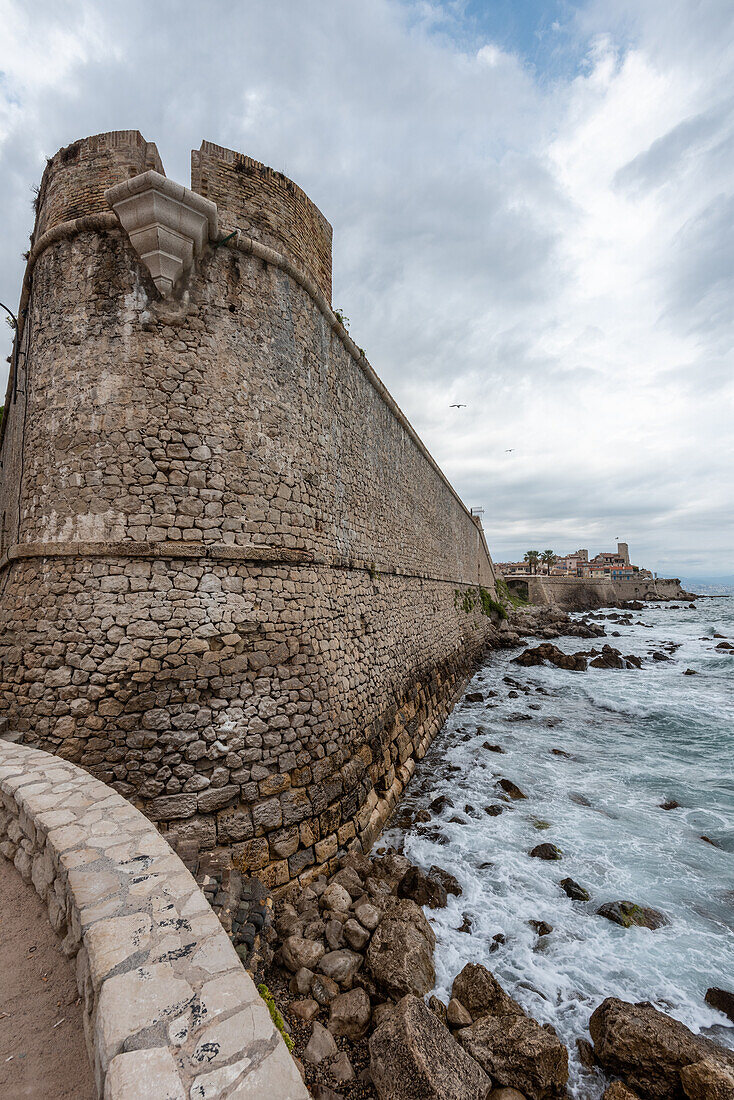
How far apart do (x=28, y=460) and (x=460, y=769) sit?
401 inches

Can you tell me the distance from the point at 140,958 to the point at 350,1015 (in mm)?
2934

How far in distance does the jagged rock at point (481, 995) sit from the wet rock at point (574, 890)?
7.35 feet

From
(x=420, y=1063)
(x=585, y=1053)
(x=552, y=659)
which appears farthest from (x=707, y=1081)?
(x=552, y=659)

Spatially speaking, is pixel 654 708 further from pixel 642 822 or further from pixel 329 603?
pixel 329 603

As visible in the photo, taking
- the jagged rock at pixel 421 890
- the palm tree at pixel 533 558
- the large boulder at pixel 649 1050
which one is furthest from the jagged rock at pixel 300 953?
the palm tree at pixel 533 558

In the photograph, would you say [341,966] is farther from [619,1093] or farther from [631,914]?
[631,914]

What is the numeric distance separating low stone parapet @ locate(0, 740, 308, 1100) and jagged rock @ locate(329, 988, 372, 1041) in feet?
8.24

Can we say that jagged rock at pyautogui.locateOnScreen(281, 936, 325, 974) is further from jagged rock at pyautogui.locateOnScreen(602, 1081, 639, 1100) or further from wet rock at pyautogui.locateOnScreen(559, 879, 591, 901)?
wet rock at pyautogui.locateOnScreen(559, 879, 591, 901)

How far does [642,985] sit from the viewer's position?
4953 mm

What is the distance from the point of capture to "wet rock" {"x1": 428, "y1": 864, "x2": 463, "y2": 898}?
246 inches

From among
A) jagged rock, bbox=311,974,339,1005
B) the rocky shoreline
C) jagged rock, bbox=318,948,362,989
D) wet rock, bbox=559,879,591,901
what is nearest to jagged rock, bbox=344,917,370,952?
the rocky shoreline

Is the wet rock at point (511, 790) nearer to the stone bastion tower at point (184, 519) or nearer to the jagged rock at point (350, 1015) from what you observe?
the stone bastion tower at point (184, 519)

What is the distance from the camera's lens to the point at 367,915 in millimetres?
5074

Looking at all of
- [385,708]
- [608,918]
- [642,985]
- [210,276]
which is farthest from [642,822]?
[210,276]
